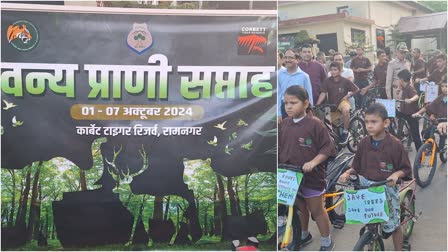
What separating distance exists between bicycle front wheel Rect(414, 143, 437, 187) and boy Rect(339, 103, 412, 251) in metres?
0.69

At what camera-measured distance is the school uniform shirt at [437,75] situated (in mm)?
3891

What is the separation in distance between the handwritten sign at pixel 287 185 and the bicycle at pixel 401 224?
0.39 meters

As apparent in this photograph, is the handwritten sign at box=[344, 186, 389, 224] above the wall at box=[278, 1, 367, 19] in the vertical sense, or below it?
below

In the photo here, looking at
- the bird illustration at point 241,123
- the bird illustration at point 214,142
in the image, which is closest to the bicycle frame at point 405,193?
the bird illustration at point 241,123

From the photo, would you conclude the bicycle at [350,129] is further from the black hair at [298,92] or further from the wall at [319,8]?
the wall at [319,8]

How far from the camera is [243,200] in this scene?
3.84 m

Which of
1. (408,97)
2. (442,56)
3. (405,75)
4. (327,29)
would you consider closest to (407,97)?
(408,97)

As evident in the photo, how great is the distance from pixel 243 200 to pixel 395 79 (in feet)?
4.96

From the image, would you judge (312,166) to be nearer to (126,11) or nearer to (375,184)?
(375,184)

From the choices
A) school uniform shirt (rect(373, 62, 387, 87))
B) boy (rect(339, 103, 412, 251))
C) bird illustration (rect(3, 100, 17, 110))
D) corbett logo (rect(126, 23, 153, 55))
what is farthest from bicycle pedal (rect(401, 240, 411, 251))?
bird illustration (rect(3, 100, 17, 110))

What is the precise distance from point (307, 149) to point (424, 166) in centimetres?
127

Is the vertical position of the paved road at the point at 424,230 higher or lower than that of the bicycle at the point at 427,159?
lower

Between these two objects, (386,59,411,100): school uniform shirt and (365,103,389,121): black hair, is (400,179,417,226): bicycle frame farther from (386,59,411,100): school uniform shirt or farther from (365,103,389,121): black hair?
(386,59,411,100): school uniform shirt

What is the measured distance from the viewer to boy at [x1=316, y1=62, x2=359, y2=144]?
12.8 ft
